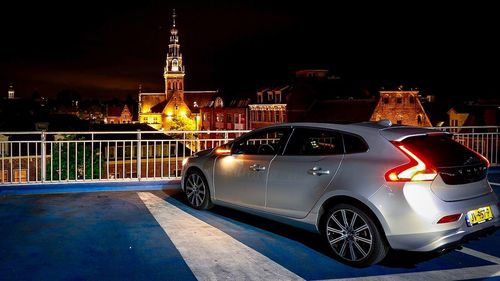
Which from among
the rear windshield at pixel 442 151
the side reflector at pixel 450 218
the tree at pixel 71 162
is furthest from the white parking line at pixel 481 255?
the tree at pixel 71 162

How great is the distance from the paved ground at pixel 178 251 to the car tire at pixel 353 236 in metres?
0.14

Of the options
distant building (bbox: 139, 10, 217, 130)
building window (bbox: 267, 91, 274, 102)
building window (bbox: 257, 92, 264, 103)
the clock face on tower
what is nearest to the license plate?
building window (bbox: 267, 91, 274, 102)

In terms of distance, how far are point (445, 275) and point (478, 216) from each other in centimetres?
76

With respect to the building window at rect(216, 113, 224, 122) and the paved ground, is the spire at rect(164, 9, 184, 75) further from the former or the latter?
the paved ground

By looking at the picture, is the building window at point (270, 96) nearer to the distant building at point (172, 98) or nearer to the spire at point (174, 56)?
the distant building at point (172, 98)

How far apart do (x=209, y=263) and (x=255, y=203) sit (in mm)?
1466

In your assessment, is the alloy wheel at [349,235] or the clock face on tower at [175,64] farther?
the clock face on tower at [175,64]

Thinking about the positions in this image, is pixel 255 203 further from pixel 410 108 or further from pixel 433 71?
pixel 433 71

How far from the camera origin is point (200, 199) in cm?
781

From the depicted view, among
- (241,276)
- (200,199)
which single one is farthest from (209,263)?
(200,199)

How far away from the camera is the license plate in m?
5.10

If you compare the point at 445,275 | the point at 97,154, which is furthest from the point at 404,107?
the point at 445,275

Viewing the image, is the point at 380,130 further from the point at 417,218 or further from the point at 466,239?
the point at 466,239

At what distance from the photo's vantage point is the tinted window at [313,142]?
573 cm
